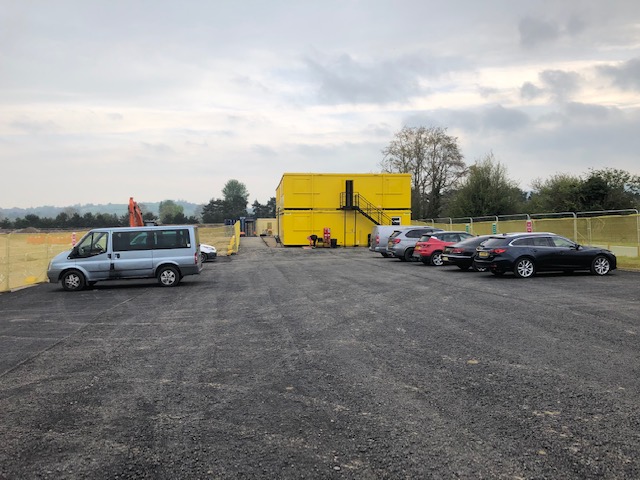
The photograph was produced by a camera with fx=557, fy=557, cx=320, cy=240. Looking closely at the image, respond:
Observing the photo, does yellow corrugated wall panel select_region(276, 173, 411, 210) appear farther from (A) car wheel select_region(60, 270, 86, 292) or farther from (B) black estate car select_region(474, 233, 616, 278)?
(B) black estate car select_region(474, 233, 616, 278)

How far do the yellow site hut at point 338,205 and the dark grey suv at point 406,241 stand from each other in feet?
51.5

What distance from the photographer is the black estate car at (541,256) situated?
17.6 meters

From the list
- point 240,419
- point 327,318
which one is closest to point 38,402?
point 240,419

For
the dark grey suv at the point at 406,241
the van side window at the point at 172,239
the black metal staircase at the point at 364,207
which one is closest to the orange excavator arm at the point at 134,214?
the van side window at the point at 172,239

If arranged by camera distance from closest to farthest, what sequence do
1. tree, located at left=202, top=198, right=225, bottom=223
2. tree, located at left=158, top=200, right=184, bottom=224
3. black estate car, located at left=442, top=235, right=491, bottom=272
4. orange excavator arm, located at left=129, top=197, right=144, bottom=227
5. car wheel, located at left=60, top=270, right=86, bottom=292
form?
car wheel, located at left=60, top=270, right=86, bottom=292 → black estate car, located at left=442, top=235, right=491, bottom=272 → orange excavator arm, located at left=129, top=197, right=144, bottom=227 → tree, located at left=158, top=200, right=184, bottom=224 → tree, located at left=202, top=198, right=225, bottom=223

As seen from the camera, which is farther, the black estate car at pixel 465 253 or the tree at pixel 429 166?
the tree at pixel 429 166

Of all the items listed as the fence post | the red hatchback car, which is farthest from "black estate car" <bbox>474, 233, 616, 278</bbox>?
the fence post

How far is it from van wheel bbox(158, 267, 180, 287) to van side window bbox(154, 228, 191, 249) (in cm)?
79

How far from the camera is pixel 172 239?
59.1ft

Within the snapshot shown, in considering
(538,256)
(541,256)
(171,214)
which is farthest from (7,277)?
(171,214)

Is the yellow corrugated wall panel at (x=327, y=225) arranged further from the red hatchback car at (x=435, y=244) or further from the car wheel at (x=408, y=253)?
the red hatchback car at (x=435, y=244)

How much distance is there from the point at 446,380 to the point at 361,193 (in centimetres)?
3911

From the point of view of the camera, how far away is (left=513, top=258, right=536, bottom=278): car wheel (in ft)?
57.8

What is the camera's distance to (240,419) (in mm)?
4930
